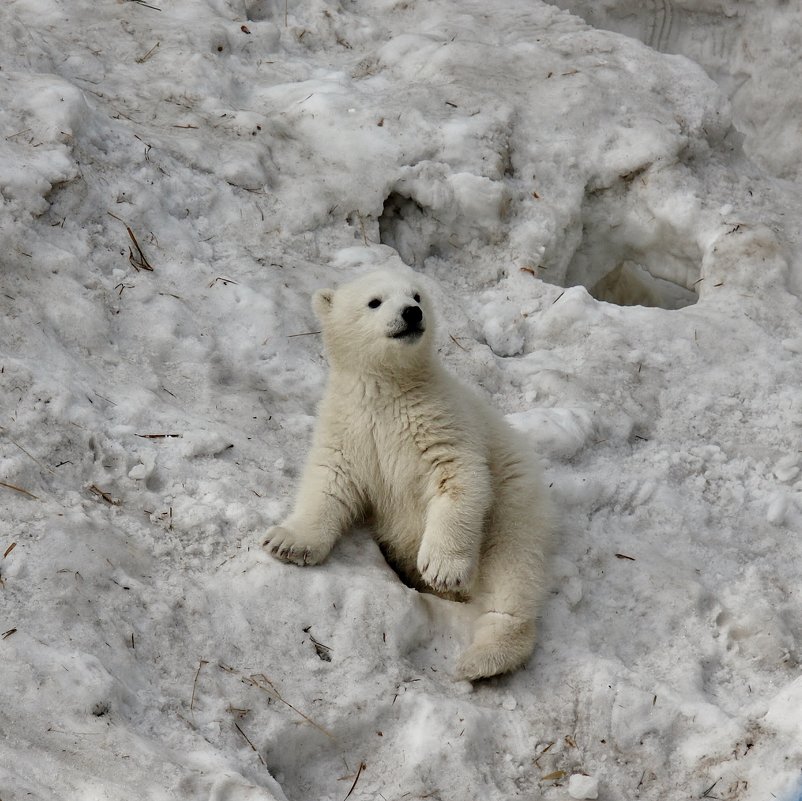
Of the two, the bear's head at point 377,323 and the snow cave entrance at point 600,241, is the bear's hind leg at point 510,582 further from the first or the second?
the snow cave entrance at point 600,241

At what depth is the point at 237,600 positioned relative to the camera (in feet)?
15.6

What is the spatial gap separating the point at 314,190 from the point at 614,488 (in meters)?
3.08

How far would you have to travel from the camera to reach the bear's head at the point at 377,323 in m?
5.24

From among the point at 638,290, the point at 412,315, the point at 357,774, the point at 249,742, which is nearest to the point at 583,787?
the point at 357,774

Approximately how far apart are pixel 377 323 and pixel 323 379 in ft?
4.03

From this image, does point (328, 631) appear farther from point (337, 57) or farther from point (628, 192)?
point (337, 57)

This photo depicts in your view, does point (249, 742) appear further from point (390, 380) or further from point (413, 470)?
point (390, 380)

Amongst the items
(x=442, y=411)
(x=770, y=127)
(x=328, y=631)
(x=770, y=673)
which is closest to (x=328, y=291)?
(x=442, y=411)

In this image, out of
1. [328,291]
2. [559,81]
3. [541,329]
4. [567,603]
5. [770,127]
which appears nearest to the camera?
[567,603]

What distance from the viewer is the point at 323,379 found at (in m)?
6.43

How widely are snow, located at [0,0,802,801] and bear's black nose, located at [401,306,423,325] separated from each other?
1.12 metres

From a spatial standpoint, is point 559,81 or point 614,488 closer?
point 614,488

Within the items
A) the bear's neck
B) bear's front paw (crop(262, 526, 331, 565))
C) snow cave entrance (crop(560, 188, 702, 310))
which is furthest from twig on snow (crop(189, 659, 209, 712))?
snow cave entrance (crop(560, 188, 702, 310))

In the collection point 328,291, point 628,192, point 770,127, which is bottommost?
point 770,127
